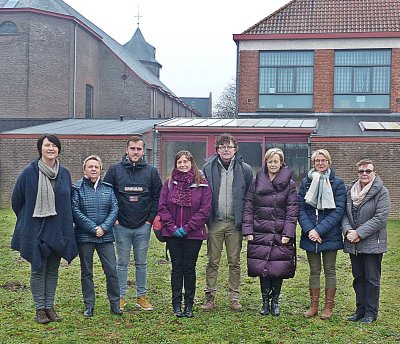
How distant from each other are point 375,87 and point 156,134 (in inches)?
365

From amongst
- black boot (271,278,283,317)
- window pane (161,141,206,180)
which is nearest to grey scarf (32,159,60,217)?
black boot (271,278,283,317)

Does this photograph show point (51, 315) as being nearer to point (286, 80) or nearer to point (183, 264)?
point (183, 264)

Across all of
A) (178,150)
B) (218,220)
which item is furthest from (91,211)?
(178,150)

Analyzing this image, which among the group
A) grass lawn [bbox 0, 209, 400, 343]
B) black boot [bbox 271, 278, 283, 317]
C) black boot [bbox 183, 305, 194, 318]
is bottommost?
grass lawn [bbox 0, 209, 400, 343]

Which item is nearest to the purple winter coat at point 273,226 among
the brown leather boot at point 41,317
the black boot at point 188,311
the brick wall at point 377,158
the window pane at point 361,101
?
the black boot at point 188,311

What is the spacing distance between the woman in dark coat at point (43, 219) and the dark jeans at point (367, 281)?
318cm

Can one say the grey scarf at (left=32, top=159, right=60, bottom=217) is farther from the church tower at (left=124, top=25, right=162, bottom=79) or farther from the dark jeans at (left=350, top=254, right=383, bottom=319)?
the church tower at (left=124, top=25, right=162, bottom=79)

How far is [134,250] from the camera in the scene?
6.65 m

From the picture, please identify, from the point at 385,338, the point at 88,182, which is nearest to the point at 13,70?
the point at 88,182

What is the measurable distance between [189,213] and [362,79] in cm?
1823

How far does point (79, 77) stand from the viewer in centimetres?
3098

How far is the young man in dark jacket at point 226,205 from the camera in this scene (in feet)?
21.9

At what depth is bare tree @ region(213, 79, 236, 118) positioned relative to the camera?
64.5 m

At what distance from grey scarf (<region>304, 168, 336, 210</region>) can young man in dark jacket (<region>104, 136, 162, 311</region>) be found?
5.77 ft
